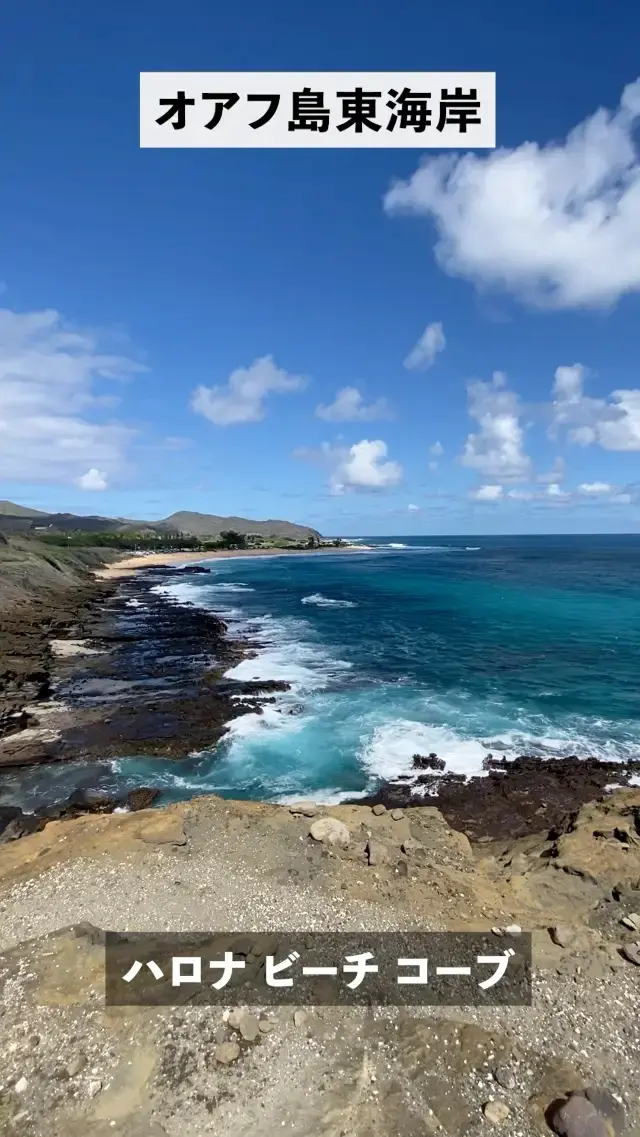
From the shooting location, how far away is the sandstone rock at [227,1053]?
754cm

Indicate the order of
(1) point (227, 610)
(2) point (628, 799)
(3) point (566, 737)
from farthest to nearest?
(1) point (227, 610) → (3) point (566, 737) → (2) point (628, 799)

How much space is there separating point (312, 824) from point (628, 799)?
33.2ft

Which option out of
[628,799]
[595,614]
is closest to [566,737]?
[628,799]

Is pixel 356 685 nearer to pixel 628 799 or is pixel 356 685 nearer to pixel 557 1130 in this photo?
pixel 628 799

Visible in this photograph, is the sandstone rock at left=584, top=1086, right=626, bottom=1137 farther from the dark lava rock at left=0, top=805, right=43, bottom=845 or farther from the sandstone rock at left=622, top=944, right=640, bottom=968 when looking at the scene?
the dark lava rock at left=0, top=805, right=43, bottom=845

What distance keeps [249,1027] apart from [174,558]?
435 ft

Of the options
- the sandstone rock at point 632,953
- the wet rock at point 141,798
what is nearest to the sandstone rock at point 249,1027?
the sandstone rock at point 632,953

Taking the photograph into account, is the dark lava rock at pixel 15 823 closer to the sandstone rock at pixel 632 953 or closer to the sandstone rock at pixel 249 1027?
the sandstone rock at pixel 249 1027

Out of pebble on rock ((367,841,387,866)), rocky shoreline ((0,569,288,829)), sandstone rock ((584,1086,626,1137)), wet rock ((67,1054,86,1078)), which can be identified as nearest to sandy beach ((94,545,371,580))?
rocky shoreline ((0,569,288,829))

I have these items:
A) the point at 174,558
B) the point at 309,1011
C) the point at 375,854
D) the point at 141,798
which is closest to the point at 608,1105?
the point at 309,1011

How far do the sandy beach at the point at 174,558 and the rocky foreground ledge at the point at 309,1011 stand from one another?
7992 centimetres

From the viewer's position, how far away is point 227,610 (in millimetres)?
56812

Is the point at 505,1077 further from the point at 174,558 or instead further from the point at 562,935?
the point at 174,558

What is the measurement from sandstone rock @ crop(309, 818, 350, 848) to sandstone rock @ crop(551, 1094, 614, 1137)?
648cm
